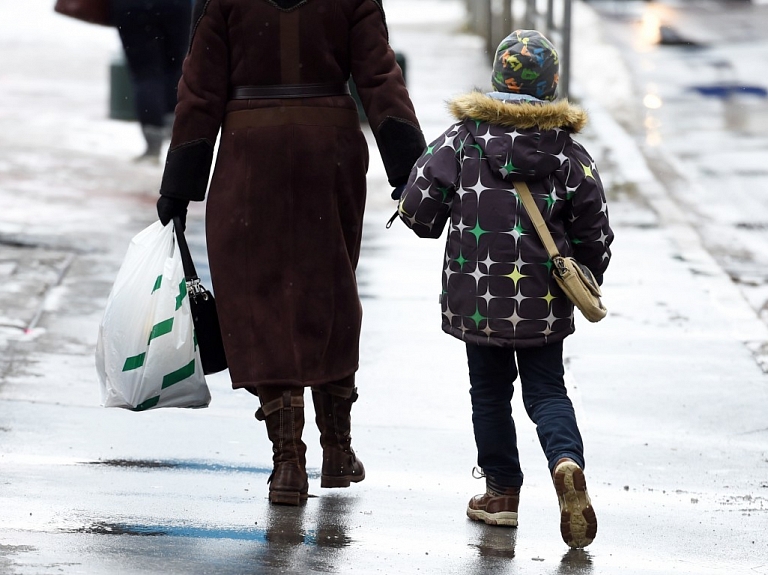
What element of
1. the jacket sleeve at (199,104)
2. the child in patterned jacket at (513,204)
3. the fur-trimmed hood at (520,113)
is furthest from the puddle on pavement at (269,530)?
the fur-trimmed hood at (520,113)

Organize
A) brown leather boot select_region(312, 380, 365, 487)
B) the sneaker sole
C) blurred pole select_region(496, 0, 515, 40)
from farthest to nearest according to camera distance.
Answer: blurred pole select_region(496, 0, 515, 40) → brown leather boot select_region(312, 380, 365, 487) → the sneaker sole

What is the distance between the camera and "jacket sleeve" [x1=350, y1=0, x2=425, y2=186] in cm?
470

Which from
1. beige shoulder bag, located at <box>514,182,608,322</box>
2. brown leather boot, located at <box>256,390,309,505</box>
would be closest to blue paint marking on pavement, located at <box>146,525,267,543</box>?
brown leather boot, located at <box>256,390,309,505</box>

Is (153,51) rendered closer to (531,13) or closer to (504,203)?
(531,13)

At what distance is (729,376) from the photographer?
6.46 meters

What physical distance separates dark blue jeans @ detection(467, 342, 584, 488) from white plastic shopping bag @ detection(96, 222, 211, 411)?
890 mm

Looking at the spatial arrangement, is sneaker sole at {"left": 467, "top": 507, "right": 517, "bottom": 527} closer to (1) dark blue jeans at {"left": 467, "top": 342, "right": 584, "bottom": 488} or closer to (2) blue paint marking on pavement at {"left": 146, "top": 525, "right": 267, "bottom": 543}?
(1) dark blue jeans at {"left": 467, "top": 342, "right": 584, "bottom": 488}

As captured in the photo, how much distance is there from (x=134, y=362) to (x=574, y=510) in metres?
1.47

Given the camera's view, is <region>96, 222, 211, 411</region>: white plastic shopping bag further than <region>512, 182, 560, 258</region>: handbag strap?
Yes

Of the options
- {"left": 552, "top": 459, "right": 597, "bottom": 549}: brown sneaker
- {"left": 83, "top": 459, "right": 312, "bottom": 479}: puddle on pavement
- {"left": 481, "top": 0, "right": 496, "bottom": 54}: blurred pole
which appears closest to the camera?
{"left": 552, "top": 459, "right": 597, "bottom": 549}: brown sneaker

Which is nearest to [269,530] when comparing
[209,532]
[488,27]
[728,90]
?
[209,532]

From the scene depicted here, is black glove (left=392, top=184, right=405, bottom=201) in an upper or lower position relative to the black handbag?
upper

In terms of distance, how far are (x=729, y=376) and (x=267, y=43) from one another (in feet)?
9.41

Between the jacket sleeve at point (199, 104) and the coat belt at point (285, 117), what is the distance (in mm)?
66
